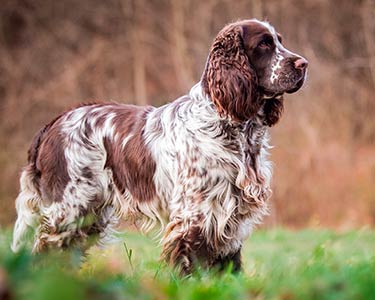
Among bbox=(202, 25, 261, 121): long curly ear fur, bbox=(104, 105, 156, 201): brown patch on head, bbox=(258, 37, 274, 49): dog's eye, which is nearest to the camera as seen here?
bbox=(202, 25, 261, 121): long curly ear fur

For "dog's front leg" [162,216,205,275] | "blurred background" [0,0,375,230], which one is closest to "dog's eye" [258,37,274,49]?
"dog's front leg" [162,216,205,275]

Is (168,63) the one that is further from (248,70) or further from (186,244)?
(186,244)

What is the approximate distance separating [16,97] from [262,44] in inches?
576

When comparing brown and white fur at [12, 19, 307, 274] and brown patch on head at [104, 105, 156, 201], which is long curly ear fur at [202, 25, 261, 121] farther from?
brown patch on head at [104, 105, 156, 201]

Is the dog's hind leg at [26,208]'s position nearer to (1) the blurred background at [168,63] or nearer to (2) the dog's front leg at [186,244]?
(2) the dog's front leg at [186,244]

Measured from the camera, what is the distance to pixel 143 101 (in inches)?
767

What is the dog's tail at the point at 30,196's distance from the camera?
20.8 ft

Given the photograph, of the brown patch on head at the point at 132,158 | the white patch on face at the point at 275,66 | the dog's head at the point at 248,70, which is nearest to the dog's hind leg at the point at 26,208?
the brown patch on head at the point at 132,158

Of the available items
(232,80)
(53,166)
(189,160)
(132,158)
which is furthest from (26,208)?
(232,80)

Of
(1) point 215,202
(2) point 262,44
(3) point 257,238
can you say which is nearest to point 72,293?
(1) point 215,202

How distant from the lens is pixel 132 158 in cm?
582

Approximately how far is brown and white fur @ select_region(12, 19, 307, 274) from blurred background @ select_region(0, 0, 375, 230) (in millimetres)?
12132

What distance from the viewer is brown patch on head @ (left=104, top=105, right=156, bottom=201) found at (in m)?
5.76

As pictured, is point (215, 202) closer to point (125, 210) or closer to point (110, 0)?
point (125, 210)
